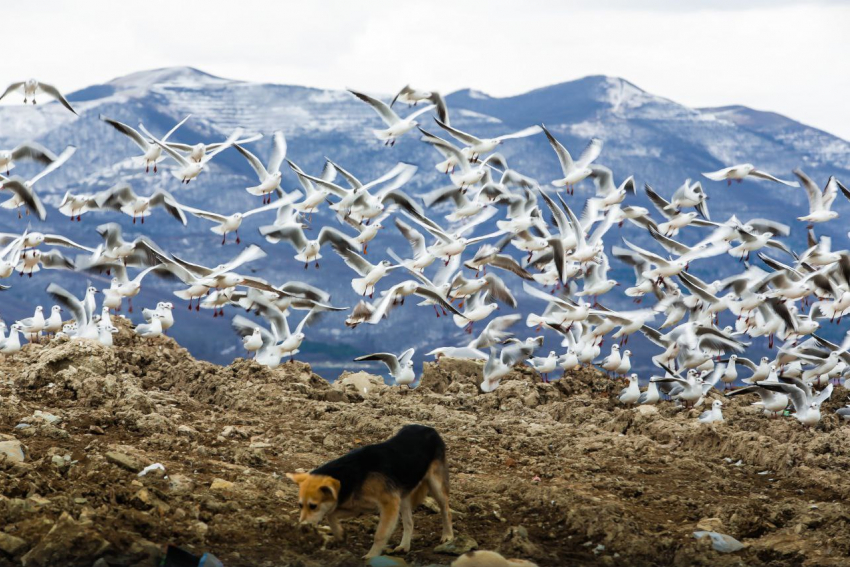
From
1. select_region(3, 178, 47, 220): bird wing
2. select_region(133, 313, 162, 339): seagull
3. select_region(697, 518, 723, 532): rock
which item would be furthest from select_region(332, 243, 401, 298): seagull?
select_region(697, 518, 723, 532): rock

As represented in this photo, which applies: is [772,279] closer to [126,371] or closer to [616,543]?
[126,371]

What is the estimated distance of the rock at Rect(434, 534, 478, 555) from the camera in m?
8.59

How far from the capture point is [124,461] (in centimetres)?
980

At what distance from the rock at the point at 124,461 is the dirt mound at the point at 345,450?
0.04 ft

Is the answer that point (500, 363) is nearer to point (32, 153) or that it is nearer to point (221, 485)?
point (221, 485)

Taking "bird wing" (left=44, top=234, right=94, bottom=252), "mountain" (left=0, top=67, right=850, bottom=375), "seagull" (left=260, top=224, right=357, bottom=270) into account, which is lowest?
"mountain" (left=0, top=67, right=850, bottom=375)

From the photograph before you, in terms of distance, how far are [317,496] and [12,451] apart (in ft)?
11.2

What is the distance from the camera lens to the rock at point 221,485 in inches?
380

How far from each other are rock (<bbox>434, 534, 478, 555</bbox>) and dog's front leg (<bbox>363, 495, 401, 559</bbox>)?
628mm

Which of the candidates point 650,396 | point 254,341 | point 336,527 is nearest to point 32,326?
point 254,341

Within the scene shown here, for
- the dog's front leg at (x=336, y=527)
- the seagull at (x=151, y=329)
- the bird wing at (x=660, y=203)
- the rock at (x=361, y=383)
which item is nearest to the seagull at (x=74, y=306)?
the seagull at (x=151, y=329)

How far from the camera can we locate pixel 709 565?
8.76 m

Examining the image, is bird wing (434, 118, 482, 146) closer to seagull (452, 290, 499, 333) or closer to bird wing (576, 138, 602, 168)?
bird wing (576, 138, 602, 168)

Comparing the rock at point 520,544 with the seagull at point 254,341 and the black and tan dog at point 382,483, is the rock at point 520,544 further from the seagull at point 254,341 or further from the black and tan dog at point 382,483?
the seagull at point 254,341
